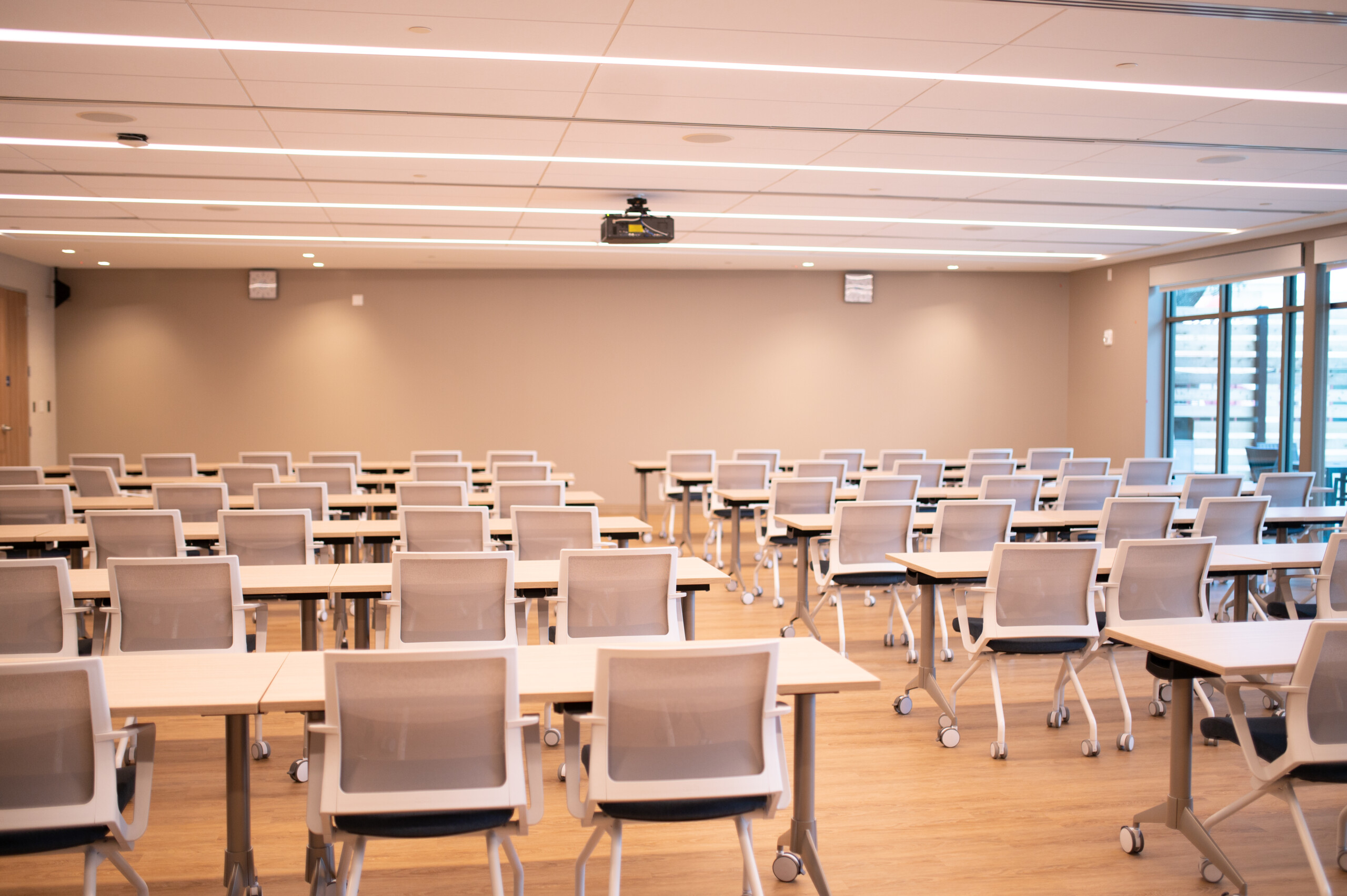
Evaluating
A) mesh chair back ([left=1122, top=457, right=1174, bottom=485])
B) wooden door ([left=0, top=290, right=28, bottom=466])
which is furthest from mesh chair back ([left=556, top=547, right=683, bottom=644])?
wooden door ([left=0, top=290, right=28, bottom=466])

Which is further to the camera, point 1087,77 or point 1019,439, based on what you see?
point 1019,439

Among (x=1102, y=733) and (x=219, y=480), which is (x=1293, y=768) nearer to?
(x=1102, y=733)

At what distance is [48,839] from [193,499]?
13.2 ft

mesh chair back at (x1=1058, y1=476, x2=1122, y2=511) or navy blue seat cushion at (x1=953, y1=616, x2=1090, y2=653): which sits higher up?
mesh chair back at (x1=1058, y1=476, x2=1122, y2=511)

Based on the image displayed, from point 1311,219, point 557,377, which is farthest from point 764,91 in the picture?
point 557,377

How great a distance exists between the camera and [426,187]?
780cm

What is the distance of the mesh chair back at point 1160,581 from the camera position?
4.02 meters

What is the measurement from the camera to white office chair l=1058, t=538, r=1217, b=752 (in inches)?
158

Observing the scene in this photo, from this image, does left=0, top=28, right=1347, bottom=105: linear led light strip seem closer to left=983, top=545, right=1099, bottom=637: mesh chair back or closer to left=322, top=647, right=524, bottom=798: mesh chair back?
left=983, top=545, right=1099, bottom=637: mesh chair back

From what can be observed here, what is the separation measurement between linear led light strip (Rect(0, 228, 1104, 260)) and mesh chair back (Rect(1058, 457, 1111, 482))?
4.06 metres

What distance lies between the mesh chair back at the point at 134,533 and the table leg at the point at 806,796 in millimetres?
3308

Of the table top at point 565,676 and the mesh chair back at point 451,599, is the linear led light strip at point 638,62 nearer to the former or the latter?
the mesh chair back at point 451,599

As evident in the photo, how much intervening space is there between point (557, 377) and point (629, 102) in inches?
324

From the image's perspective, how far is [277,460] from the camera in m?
9.34
